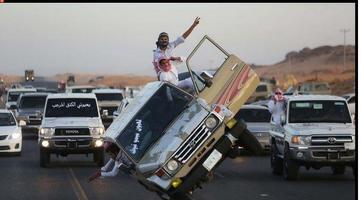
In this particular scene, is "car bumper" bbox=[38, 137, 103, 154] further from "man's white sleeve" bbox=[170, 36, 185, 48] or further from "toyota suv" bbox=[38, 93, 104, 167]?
"man's white sleeve" bbox=[170, 36, 185, 48]

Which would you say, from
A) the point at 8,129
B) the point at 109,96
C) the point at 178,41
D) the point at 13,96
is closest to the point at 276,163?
the point at 178,41

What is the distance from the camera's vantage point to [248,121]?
3038 centimetres

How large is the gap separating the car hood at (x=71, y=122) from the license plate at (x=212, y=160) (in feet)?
41.3

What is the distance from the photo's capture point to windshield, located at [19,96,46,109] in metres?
41.6

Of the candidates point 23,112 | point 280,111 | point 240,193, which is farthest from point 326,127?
point 23,112

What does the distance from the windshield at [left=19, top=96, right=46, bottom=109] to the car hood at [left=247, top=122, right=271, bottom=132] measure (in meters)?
14.8

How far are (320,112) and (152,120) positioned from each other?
877cm

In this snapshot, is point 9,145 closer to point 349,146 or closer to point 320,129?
point 320,129

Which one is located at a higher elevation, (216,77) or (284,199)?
(216,77)

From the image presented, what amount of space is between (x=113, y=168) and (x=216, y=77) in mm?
2153

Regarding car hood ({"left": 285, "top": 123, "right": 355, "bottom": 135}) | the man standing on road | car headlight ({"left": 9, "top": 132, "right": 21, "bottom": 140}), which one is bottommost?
car headlight ({"left": 9, "top": 132, "right": 21, "bottom": 140})

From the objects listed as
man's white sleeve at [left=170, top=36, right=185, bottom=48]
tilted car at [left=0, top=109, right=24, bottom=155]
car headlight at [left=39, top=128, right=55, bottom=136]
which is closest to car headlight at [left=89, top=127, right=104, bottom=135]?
car headlight at [left=39, top=128, right=55, bottom=136]

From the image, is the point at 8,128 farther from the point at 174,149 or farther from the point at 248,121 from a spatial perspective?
the point at 174,149

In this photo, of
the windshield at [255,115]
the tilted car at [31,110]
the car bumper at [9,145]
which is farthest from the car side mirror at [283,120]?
the tilted car at [31,110]
